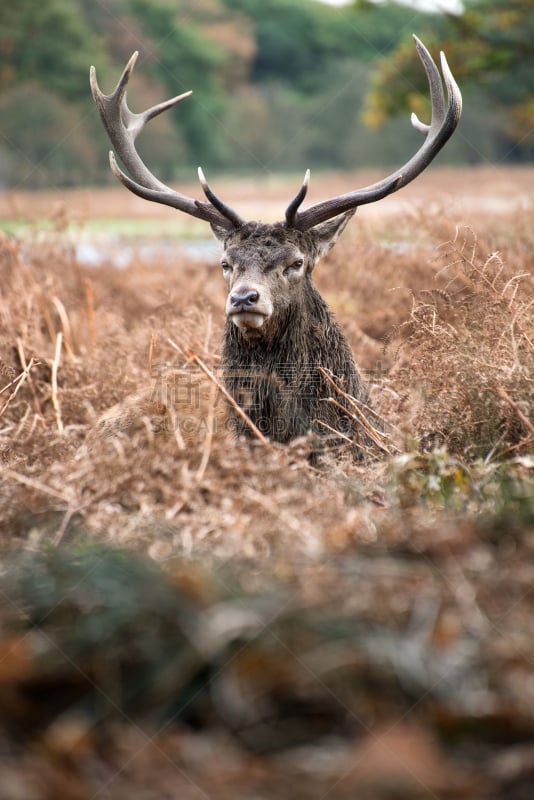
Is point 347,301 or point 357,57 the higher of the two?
A: point 357,57

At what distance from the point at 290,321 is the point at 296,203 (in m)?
0.68

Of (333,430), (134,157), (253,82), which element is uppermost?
(253,82)

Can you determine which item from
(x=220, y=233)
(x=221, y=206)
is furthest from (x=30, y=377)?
(x=221, y=206)

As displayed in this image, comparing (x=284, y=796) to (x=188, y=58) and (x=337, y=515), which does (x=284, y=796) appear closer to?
(x=337, y=515)

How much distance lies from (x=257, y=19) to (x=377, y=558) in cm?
9271

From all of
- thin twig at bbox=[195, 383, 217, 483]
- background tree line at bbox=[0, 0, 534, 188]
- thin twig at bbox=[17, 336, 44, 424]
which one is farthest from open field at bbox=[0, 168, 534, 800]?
background tree line at bbox=[0, 0, 534, 188]

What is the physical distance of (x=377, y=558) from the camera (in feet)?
11.3

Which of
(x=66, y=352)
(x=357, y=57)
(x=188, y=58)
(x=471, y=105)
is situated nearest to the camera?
(x=66, y=352)

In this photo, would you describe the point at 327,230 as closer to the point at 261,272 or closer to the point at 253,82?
the point at 261,272

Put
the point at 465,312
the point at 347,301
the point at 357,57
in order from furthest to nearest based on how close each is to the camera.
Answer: the point at 357,57
the point at 347,301
the point at 465,312

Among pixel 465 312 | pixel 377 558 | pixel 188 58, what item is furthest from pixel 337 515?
pixel 188 58

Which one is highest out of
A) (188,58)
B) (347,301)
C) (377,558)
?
(188,58)

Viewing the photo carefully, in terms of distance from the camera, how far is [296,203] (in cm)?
576

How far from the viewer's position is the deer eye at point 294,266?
5.81 meters
